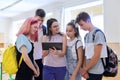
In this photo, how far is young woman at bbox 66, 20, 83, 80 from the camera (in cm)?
219

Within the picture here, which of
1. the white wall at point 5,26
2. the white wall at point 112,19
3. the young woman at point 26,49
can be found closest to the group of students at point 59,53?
the young woman at point 26,49

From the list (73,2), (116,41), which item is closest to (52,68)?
(116,41)

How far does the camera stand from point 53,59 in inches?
94.3

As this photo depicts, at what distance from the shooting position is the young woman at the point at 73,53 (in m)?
2.19

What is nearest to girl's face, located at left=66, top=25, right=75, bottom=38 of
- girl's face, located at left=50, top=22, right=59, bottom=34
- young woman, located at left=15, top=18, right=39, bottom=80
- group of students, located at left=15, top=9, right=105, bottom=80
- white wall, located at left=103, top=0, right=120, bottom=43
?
group of students, located at left=15, top=9, right=105, bottom=80

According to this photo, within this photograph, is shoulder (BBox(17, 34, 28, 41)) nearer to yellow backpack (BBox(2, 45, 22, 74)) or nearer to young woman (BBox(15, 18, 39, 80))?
young woman (BBox(15, 18, 39, 80))

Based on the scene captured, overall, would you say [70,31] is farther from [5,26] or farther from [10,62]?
[5,26]

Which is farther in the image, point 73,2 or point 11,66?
point 73,2

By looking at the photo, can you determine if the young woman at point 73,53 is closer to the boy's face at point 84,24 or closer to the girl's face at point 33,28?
the boy's face at point 84,24

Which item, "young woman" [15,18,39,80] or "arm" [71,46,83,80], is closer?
"young woman" [15,18,39,80]

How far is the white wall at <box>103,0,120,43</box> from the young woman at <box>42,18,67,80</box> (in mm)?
2427

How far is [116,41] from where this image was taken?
4.50 m

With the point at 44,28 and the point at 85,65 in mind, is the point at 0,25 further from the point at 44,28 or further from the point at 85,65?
the point at 85,65

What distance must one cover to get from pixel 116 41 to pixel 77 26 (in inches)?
96.8
